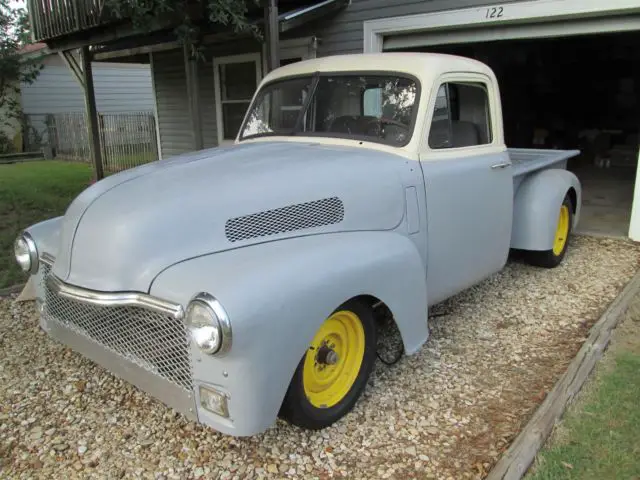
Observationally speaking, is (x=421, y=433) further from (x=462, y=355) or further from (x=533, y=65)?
(x=533, y=65)

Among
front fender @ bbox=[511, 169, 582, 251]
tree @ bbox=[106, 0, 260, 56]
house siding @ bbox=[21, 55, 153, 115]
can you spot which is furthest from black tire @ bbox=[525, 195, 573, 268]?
house siding @ bbox=[21, 55, 153, 115]

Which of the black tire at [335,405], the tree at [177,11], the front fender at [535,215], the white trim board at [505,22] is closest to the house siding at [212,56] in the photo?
the white trim board at [505,22]

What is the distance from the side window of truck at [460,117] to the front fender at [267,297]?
1280 mm

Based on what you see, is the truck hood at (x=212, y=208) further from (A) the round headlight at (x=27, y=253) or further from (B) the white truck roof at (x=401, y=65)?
(B) the white truck roof at (x=401, y=65)

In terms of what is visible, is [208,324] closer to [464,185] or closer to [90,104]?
[464,185]

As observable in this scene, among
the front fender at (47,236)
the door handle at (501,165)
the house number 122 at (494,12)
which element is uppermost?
the house number 122 at (494,12)

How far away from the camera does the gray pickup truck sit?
7.36ft

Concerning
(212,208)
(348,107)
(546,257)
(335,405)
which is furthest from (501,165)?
(212,208)

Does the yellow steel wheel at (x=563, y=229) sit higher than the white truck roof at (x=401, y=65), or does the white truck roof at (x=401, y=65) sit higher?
the white truck roof at (x=401, y=65)

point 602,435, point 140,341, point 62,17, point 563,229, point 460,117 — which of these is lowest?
point 602,435

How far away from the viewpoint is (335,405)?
2.83 meters

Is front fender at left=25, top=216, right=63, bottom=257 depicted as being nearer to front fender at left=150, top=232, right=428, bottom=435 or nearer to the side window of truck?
front fender at left=150, top=232, right=428, bottom=435

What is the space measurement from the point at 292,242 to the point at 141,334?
2.74 feet

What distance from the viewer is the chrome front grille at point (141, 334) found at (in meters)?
2.30
